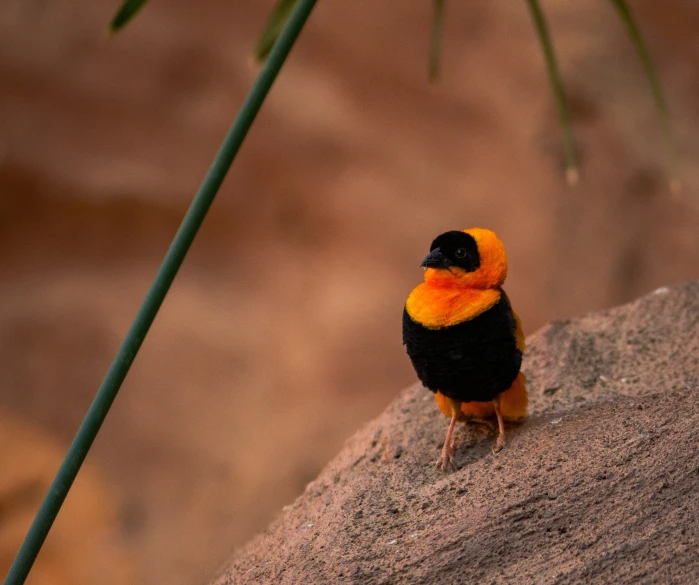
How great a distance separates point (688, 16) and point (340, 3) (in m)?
1.99

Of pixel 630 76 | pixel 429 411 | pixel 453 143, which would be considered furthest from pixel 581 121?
pixel 429 411

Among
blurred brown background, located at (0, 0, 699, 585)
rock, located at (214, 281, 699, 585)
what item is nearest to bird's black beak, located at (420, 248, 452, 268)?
rock, located at (214, 281, 699, 585)

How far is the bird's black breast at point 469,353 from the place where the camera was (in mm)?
1801

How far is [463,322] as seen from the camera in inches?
70.5

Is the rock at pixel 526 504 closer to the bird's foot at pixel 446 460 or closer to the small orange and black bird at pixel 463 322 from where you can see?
the bird's foot at pixel 446 460

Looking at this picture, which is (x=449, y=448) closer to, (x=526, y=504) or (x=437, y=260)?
(x=526, y=504)

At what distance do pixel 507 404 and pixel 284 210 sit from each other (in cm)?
287

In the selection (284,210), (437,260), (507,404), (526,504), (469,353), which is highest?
(284,210)

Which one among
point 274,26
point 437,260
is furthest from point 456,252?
point 274,26

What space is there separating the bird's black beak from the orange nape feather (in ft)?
1.15

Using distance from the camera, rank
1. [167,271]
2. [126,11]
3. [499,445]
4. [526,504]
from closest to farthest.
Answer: [167,271], [126,11], [526,504], [499,445]

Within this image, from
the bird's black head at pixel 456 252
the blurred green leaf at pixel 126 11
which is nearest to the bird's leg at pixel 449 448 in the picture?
the bird's black head at pixel 456 252

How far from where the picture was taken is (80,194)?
4430mm

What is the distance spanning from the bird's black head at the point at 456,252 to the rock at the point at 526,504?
45cm
